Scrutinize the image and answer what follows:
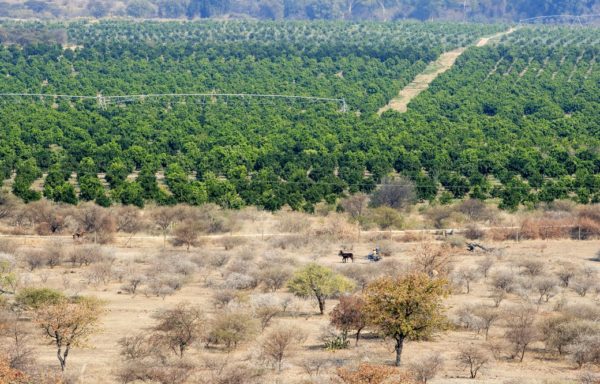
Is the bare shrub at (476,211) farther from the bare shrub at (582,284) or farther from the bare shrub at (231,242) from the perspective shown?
the bare shrub at (582,284)

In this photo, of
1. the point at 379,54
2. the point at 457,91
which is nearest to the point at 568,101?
the point at 457,91

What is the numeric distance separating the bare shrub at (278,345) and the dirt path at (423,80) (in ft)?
249

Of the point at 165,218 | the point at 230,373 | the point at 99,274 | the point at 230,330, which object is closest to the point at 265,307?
the point at 230,330

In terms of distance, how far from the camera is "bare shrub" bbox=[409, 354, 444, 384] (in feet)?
120

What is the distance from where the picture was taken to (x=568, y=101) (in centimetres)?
11762

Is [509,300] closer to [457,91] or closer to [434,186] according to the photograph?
[434,186]

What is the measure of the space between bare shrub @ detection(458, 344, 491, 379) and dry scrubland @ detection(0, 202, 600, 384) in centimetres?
7

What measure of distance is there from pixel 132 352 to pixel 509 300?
17377 mm

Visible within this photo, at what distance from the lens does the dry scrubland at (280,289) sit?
→ 38.5 m

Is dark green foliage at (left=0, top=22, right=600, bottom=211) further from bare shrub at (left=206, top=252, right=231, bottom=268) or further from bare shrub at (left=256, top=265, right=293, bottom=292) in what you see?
bare shrub at (left=256, top=265, right=293, bottom=292)

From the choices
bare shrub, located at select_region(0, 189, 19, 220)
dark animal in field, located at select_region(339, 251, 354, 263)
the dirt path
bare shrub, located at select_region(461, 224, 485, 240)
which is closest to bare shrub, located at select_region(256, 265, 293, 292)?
dark animal in field, located at select_region(339, 251, 354, 263)

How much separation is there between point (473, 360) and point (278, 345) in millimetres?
6303

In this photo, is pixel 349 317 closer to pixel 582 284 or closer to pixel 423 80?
pixel 582 284

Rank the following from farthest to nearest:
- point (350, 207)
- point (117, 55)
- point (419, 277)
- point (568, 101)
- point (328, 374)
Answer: point (117, 55) < point (568, 101) < point (350, 207) < point (419, 277) < point (328, 374)
